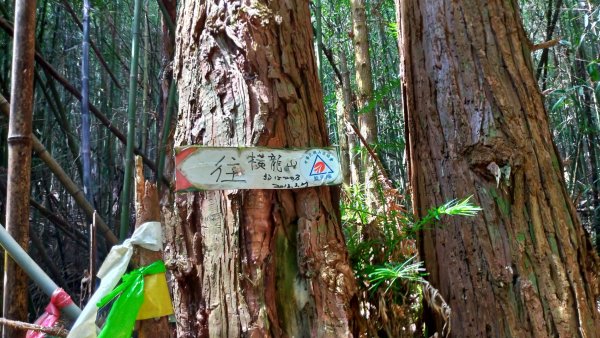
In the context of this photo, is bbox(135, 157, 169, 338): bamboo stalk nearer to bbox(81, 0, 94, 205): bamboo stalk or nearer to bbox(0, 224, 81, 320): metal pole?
bbox(0, 224, 81, 320): metal pole

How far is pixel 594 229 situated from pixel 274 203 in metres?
5.17

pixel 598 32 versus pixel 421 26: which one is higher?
pixel 598 32

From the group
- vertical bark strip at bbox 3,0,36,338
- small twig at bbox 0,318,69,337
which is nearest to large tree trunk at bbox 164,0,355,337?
small twig at bbox 0,318,69,337

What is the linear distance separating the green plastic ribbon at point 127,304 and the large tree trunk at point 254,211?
0.20 feet

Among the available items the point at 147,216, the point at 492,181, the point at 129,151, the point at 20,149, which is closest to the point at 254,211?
the point at 147,216

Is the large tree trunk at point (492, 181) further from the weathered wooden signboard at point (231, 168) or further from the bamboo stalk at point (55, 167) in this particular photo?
the bamboo stalk at point (55, 167)

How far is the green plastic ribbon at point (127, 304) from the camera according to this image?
1060 millimetres

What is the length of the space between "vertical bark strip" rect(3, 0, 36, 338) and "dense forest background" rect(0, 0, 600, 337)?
21 cm

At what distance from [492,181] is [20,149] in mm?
1271

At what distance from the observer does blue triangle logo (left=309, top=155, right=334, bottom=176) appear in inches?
42.2

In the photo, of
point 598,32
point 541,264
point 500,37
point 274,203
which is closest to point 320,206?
point 274,203

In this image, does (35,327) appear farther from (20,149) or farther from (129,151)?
(129,151)

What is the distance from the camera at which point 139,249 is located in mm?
1098

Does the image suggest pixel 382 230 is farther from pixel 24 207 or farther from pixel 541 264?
pixel 24 207
